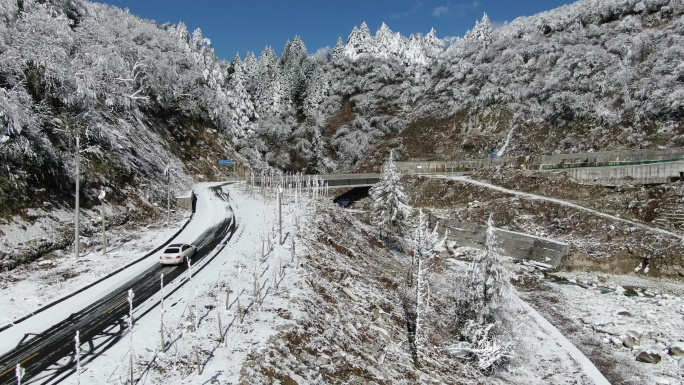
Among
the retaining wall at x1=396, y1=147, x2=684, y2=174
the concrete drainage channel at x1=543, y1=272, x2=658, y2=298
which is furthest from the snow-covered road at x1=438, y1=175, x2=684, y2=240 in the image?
the concrete drainage channel at x1=543, y1=272, x2=658, y2=298

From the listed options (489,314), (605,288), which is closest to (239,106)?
(605,288)

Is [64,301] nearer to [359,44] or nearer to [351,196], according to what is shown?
[351,196]

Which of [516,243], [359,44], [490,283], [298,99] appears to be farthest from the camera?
[359,44]

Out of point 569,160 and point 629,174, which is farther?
point 569,160

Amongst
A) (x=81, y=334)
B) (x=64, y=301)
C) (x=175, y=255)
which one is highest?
(x=175, y=255)

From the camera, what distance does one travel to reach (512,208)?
64250 millimetres

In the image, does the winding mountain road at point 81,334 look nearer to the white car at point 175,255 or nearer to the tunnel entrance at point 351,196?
the white car at point 175,255

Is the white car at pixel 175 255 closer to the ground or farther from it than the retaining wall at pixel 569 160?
closer to the ground

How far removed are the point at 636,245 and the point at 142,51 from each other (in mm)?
100955

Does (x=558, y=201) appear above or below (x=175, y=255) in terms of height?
above

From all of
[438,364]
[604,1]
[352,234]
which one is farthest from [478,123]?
[438,364]

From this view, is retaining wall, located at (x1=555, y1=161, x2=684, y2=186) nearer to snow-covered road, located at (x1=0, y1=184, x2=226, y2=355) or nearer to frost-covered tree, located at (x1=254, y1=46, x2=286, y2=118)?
snow-covered road, located at (x1=0, y1=184, x2=226, y2=355)

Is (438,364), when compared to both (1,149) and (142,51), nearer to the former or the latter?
(1,149)

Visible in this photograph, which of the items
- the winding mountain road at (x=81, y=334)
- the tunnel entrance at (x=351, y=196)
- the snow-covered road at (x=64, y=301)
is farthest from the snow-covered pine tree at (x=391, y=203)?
the tunnel entrance at (x=351, y=196)
